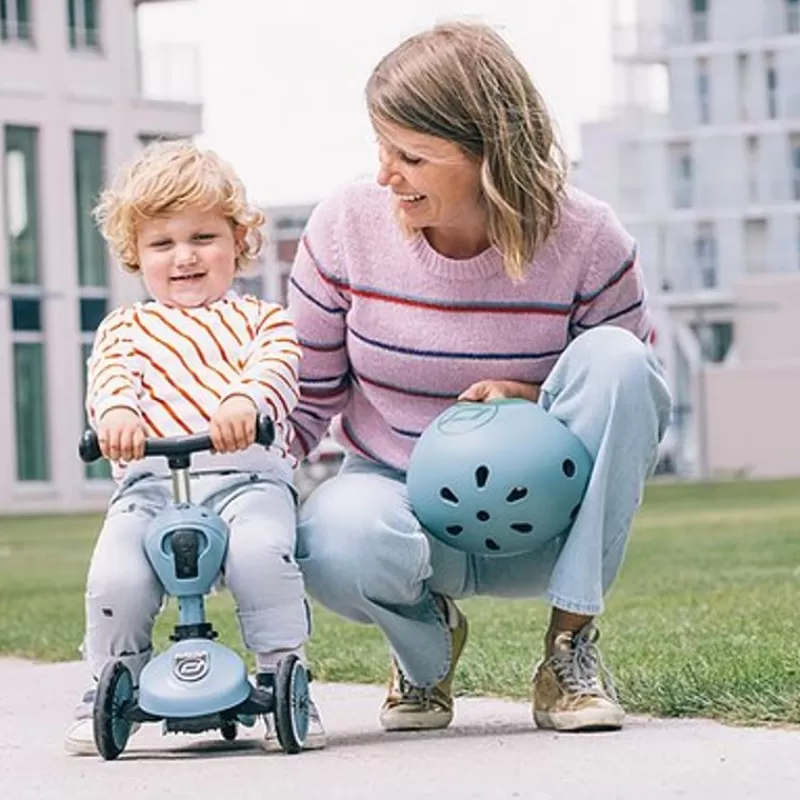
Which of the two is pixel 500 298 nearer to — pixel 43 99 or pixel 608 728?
pixel 608 728

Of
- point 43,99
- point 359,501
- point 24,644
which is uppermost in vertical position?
point 43,99

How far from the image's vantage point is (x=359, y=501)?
5.64m

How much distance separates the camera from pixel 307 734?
5.43m

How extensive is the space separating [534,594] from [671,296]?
80926mm

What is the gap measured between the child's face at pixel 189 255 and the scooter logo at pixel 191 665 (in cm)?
76

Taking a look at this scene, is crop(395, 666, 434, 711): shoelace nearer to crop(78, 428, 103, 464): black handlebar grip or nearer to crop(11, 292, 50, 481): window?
crop(78, 428, 103, 464): black handlebar grip

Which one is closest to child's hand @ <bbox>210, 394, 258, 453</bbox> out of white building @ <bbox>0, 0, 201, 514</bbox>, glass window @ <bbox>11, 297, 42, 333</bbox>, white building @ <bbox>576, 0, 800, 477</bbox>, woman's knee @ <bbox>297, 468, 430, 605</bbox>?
woman's knee @ <bbox>297, 468, 430, 605</bbox>

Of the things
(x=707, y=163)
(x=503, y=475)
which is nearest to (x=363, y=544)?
(x=503, y=475)

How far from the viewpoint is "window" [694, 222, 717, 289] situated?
8738cm

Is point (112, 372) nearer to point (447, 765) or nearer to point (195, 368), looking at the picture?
Result: point (195, 368)

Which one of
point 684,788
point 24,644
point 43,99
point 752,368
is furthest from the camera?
point 752,368

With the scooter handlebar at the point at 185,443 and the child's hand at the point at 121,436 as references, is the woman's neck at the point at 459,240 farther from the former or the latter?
the child's hand at the point at 121,436

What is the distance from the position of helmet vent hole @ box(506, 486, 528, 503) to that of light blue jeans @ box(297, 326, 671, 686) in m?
0.12

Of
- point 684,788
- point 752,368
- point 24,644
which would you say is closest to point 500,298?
point 684,788
